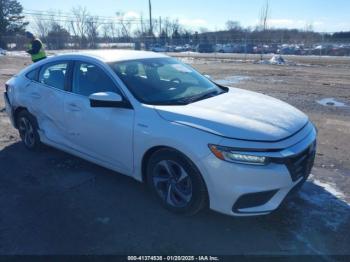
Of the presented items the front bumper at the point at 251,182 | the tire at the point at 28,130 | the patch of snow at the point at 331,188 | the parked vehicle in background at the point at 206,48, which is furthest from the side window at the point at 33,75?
the parked vehicle in background at the point at 206,48

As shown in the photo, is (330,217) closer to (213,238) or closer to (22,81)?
(213,238)

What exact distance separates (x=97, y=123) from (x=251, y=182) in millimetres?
1970

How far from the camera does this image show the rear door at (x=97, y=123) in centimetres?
369

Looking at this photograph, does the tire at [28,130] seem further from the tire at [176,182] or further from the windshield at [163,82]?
the tire at [176,182]

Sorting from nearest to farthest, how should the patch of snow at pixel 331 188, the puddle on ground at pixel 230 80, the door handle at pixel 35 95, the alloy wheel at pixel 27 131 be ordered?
1. the patch of snow at pixel 331 188
2. the door handle at pixel 35 95
3. the alloy wheel at pixel 27 131
4. the puddle on ground at pixel 230 80

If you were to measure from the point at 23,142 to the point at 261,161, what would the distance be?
430 cm

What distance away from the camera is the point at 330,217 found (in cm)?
346

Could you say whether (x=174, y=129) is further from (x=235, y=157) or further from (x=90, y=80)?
(x=90, y=80)

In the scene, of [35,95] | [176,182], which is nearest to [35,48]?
[35,95]

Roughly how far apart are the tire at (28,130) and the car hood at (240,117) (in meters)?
2.60

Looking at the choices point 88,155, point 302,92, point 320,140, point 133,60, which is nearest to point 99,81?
point 133,60

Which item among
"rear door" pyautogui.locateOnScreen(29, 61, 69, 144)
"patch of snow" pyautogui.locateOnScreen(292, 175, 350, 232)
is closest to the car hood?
"patch of snow" pyautogui.locateOnScreen(292, 175, 350, 232)

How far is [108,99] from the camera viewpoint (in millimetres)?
3602

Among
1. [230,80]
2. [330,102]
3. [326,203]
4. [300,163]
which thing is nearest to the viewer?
[300,163]
